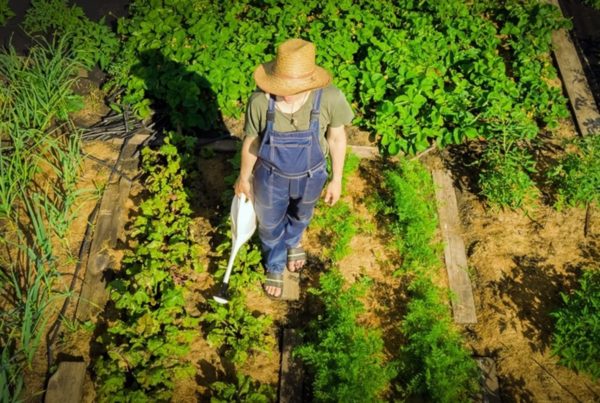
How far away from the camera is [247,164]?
9.13ft

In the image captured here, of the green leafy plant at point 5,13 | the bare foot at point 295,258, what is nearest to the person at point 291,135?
the bare foot at point 295,258

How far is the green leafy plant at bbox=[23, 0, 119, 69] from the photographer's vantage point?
15.7 ft

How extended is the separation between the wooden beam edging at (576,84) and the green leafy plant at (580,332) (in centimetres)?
214

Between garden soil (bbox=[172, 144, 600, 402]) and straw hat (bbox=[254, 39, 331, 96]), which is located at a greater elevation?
straw hat (bbox=[254, 39, 331, 96])

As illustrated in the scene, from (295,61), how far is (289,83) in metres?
0.12

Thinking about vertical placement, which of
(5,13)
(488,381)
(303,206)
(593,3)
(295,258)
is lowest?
(488,381)

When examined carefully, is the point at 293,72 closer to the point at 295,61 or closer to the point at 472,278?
the point at 295,61

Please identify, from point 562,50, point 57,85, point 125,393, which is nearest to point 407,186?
point 125,393

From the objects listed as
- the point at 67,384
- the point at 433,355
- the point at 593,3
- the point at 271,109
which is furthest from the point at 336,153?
the point at 593,3

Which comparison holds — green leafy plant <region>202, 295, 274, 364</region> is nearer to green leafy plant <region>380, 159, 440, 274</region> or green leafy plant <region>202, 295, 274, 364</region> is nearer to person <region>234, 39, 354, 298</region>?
person <region>234, 39, 354, 298</region>

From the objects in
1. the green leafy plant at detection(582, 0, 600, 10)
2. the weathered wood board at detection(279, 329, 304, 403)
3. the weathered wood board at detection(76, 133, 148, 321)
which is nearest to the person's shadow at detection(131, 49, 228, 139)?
the weathered wood board at detection(76, 133, 148, 321)

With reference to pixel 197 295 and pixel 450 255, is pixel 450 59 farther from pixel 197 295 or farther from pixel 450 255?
pixel 197 295

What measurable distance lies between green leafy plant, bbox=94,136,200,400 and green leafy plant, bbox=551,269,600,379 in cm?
270

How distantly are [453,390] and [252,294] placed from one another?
5.49 feet
